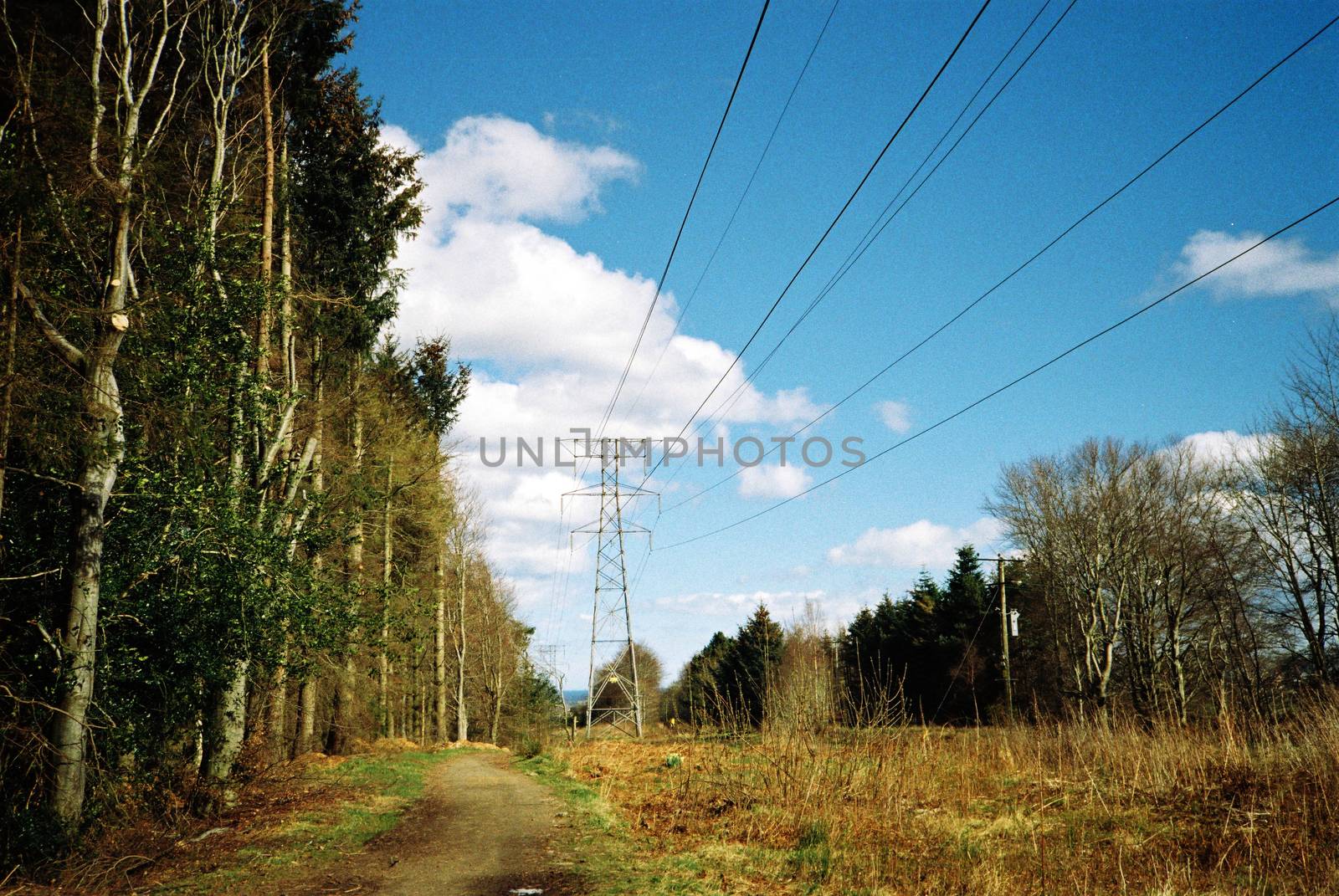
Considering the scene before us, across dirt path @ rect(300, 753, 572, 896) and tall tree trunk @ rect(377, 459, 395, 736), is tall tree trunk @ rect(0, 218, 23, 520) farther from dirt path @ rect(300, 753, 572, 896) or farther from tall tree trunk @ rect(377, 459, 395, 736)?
tall tree trunk @ rect(377, 459, 395, 736)

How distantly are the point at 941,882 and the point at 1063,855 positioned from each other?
1774mm

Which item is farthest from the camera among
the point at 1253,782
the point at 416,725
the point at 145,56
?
the point at 416,725

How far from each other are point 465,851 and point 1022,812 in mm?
7403

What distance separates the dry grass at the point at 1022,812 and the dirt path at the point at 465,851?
156 centimetres

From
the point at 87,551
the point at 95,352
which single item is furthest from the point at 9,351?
the point at 87,551

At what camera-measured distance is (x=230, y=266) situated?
1159 centimetres

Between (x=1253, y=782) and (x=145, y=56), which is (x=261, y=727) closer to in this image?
(x=145, y=56)

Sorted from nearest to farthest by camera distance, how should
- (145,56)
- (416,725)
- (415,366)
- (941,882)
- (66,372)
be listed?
(941,882)
(66,372)
(145,56)
(415,366)
(416,725)

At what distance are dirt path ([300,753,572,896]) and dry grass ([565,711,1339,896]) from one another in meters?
1.56

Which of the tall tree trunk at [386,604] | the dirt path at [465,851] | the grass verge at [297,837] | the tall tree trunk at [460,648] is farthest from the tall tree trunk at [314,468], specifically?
the tall tree trunk at [460,648]

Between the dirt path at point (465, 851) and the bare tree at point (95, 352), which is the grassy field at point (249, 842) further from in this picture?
the bare tree at point (95, 352)

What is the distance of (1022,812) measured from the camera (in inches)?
406

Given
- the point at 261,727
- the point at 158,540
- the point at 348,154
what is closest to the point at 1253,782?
the point at 158,540

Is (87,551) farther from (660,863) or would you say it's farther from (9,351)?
(660,863)
